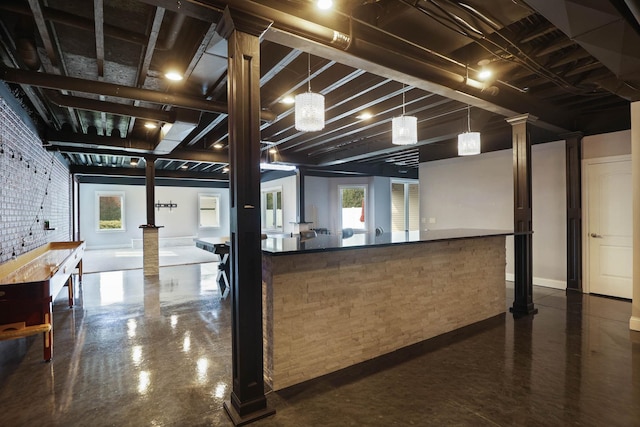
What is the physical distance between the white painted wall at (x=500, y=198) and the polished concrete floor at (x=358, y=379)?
1514 mm

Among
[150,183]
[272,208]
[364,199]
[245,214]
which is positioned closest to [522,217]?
[245,214]

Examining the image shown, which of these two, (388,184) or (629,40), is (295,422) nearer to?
(629,40)

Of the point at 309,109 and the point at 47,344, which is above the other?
the point at 309,109

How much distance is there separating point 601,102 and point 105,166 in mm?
10762

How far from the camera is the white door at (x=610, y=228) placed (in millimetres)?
4477

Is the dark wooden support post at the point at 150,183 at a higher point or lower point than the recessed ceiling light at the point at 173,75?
lower

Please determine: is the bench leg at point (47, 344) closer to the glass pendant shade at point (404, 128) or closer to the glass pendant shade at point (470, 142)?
the glass pendant shade at point (404, 128)

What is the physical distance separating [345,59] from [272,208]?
31.5ft

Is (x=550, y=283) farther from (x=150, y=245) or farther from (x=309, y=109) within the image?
(x=150, y=245)

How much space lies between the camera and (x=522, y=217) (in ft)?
13.2

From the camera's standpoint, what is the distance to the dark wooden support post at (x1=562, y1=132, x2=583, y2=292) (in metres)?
4.84

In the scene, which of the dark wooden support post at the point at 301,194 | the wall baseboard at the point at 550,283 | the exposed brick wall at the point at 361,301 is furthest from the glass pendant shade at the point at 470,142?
the dark wooden support post at the point at 301,194

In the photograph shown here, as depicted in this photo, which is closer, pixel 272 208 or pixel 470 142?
pixel 470 142

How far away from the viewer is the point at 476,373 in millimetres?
2525
